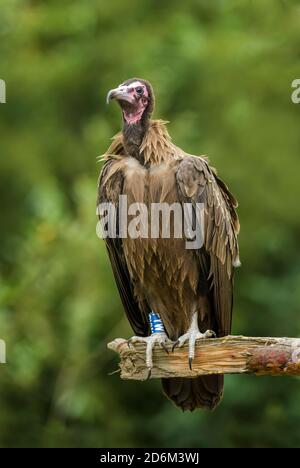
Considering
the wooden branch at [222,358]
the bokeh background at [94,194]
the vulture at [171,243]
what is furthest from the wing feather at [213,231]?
the bokeh background at [94,194]

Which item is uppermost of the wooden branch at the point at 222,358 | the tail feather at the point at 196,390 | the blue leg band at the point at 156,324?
the blue leg band at the point at 156,324

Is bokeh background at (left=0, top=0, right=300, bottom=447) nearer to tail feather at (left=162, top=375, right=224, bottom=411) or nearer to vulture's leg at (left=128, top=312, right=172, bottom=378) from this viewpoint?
vulture's leg at (left=128, top=312, right=172, bottom=378)

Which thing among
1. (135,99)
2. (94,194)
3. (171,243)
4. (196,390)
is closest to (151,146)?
(135,99)

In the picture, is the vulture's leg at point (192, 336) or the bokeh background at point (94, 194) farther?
the bokeh background at point (94, 194)

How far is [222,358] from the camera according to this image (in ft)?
25.7

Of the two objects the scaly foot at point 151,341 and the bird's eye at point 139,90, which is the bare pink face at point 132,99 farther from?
the scaly foot at point 151,341

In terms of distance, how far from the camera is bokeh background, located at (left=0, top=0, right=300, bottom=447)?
525 inches

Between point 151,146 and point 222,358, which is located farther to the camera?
point 151,146

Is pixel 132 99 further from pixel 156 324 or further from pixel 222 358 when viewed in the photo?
pixel 222 358

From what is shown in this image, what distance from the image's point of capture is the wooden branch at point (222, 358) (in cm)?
753

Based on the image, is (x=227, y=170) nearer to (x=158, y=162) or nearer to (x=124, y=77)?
(x=124, y=77)

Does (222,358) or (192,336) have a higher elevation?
(192,336)

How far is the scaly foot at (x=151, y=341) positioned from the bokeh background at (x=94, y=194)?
4.02m

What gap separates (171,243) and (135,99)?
2.86 feet
